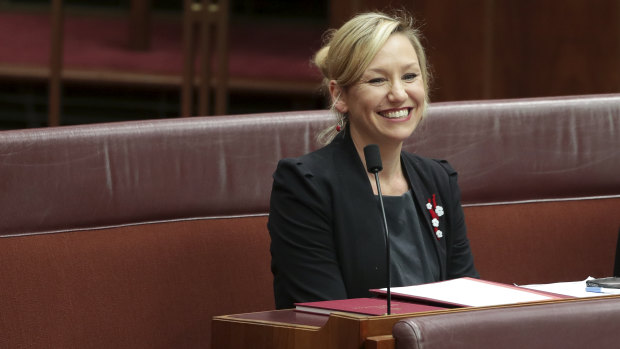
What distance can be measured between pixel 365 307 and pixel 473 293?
7.0 inches

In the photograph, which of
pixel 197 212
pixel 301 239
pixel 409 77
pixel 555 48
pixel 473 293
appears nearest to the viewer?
pixel 473 293

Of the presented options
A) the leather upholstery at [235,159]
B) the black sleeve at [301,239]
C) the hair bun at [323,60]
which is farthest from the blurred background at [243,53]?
the black sleeve at [301,239]

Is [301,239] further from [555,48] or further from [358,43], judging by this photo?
[555,48]

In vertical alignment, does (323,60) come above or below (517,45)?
below

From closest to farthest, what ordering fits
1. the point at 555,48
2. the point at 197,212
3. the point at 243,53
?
1. the point at 197,212
2. the point at 555,48
3. the point at 243,53

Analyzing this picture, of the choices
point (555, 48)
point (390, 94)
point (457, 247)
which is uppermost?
point (555, 48)

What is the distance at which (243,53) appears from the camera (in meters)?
4.77

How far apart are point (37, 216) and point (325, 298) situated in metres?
0.59

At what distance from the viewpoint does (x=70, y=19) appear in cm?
535

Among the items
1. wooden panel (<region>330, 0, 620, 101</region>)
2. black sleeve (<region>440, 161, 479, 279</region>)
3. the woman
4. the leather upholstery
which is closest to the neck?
the woman

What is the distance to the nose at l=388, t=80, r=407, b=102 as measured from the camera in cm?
183

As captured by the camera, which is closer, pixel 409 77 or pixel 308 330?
pixel 308 330

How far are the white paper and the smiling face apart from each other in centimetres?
36

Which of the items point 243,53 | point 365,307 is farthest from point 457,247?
point 243,53
